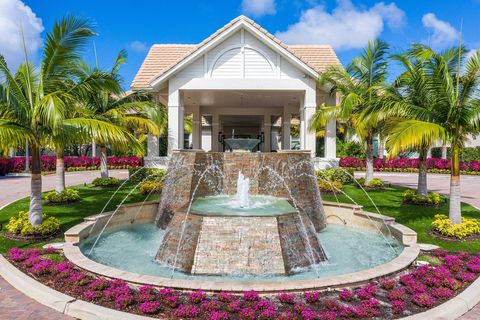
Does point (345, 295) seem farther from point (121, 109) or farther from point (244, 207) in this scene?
point (121, 109)

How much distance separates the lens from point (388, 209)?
12992mm

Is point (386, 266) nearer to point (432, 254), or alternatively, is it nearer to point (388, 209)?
point (432, 254)

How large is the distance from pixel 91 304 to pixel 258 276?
3.06 metres

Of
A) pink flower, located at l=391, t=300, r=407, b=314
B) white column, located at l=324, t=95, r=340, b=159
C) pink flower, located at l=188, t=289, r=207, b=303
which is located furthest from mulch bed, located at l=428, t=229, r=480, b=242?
white column, located at l=324, t=95, r=340, b=159

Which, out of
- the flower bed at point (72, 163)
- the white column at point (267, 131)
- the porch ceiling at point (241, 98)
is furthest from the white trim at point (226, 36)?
the flower bed at point (72, 163)

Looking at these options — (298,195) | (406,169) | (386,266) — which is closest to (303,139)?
(298,195)

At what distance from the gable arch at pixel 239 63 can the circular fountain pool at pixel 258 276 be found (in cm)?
941

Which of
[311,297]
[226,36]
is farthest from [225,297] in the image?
[226,36]

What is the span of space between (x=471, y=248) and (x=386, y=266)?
3.65 metres

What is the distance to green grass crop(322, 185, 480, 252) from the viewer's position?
29.3ft

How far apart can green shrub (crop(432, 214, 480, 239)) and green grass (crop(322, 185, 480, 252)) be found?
27 centimetres

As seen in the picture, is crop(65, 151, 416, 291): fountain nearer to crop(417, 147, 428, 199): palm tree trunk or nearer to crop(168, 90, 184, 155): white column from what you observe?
crop(417, 147, 428, 199): palm tree trunk

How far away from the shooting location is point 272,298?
549cm

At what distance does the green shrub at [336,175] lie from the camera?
1738cm
